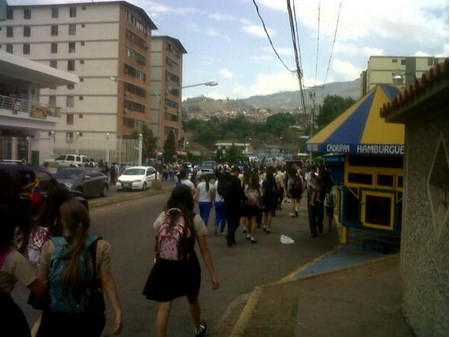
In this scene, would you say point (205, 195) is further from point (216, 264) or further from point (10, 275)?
point (10, 275)

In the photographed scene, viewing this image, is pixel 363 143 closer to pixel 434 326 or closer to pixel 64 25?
pixel 434 326

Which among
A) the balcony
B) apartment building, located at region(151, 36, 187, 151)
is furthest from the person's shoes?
apartment building, located at region(151, 36, 187, 151)

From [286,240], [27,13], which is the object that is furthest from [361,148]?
[27,13]

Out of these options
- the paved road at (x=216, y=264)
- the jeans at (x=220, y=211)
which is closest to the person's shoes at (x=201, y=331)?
the paved road at (x=216, y=264)

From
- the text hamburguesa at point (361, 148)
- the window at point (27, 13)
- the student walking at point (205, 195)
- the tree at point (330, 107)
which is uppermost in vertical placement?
the window at point (27, 13)

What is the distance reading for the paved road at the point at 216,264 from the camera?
6453mm

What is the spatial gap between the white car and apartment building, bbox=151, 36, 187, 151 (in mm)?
49312

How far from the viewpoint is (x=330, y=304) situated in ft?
22.0

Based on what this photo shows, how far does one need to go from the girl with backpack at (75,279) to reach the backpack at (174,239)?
1198mm

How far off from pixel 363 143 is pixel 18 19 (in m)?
69.9

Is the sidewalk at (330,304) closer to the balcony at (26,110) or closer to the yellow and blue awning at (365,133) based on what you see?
the yellow and blue awning at (365,133)

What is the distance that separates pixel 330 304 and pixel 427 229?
195cm

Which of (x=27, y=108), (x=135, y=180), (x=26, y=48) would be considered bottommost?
(x=135, y=180)

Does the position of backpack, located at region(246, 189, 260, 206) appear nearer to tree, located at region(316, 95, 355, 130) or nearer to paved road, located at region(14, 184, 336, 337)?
paved road, located at region(14, 184, 336, 337)
